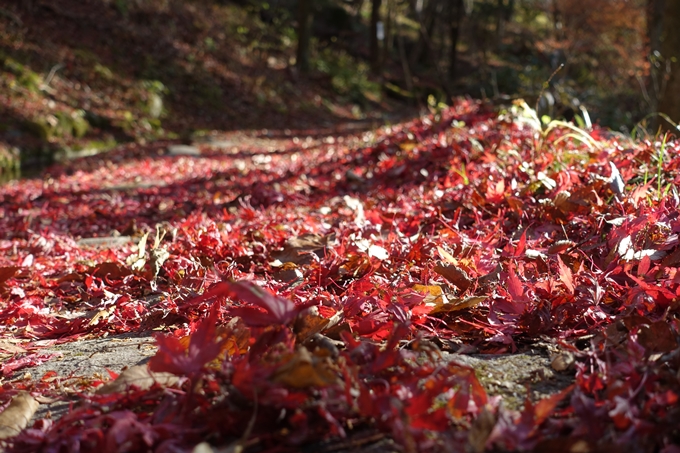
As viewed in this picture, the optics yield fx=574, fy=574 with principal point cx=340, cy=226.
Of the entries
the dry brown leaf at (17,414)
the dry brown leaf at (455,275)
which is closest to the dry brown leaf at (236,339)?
the dry brown leaf at (17,414)

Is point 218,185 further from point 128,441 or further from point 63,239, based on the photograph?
point 128,441

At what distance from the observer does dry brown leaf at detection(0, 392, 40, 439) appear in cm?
115

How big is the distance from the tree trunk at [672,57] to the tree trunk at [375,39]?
18.9 m

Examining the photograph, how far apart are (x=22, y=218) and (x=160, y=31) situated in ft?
51.0

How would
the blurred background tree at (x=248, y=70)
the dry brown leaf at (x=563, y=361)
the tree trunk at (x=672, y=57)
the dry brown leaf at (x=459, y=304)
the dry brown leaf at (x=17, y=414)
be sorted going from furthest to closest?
the blurred background tree at (x=248, y=70)
the tree trunk at (x=672, y=57)
the dry brown leaf at (x=459, y=304)
the dry brown leaf at (x=563, y=361)
the dry brown leaf at (x=17, y=414)

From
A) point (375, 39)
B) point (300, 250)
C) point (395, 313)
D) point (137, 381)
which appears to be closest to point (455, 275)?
point (395, 313)

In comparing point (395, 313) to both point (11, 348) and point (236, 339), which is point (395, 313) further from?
point (11, 348)

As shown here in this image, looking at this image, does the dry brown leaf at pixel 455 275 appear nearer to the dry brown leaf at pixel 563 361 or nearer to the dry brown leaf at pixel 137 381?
the dry brown leaf at pixel 563 361

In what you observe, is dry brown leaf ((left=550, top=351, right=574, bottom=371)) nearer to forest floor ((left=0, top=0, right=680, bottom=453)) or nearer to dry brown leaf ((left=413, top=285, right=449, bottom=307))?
forest floor ((left=0, top=0, right=680, bottom=453))

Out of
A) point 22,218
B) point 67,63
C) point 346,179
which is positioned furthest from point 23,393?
point 67,63

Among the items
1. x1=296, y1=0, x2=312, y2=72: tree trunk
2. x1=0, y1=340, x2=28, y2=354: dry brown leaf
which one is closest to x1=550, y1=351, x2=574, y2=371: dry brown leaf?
x1=0, y1=340, x2=28, y2=354: dry brown leaf

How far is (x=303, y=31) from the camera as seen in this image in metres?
20.9

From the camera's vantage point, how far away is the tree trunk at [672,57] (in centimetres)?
674

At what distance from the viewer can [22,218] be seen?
5.46 meters
